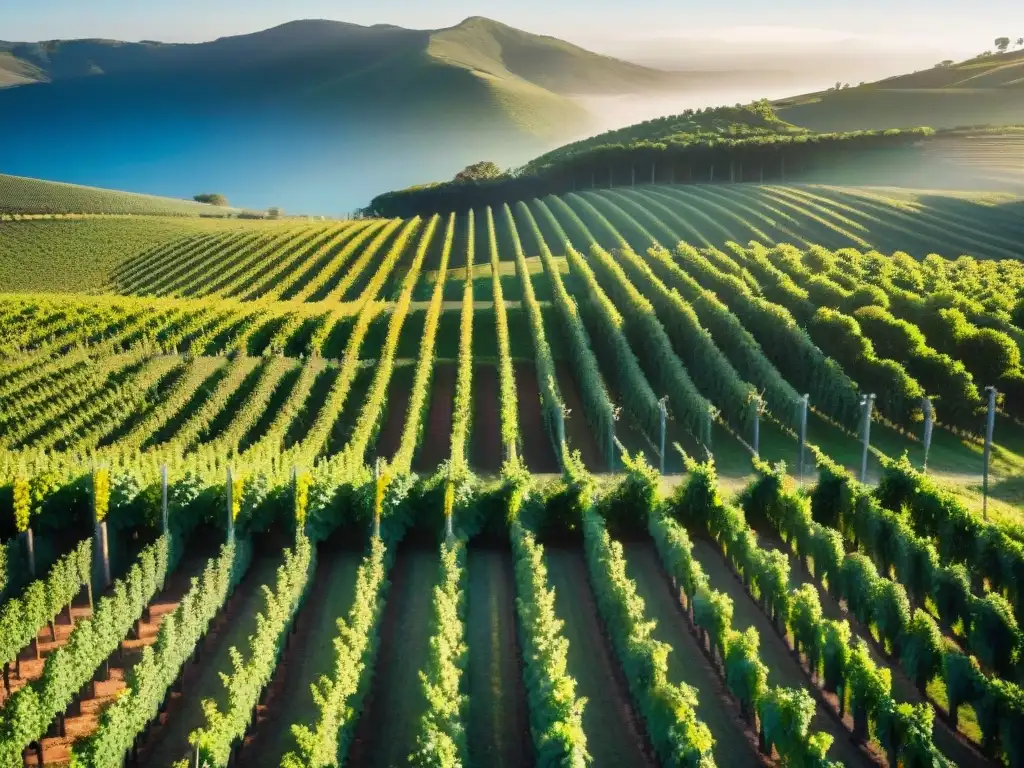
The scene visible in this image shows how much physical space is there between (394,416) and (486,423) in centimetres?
391

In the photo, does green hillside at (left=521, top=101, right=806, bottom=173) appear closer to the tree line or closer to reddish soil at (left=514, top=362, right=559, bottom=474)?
the tree line

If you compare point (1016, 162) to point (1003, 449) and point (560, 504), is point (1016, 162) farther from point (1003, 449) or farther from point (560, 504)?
point (560, 504)

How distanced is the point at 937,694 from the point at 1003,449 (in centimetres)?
1885

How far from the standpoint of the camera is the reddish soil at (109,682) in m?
17.7

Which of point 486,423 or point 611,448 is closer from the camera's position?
point 611,448

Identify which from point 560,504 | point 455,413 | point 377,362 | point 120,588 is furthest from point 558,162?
point 120,588

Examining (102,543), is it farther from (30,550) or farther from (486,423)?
(486,423)

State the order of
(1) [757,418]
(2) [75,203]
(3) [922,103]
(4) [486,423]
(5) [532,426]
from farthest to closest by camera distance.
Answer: (3) [922,103] → (2) [75,203] → (4) [486,423] → (5) [532,426] → (1) [757,418]

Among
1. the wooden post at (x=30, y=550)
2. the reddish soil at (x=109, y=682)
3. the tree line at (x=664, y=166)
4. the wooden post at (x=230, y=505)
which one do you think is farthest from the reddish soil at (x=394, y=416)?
the tree line at (x=664, y=166)

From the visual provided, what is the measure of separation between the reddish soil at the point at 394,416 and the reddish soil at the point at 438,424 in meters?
1.03

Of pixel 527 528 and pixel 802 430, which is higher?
pixel 802 430

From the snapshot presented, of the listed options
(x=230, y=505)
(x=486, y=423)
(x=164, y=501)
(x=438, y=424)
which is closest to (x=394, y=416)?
(x=438, y=424)

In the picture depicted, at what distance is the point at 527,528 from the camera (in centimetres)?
2592

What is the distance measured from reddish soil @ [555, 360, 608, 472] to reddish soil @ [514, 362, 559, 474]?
103 centimetres
